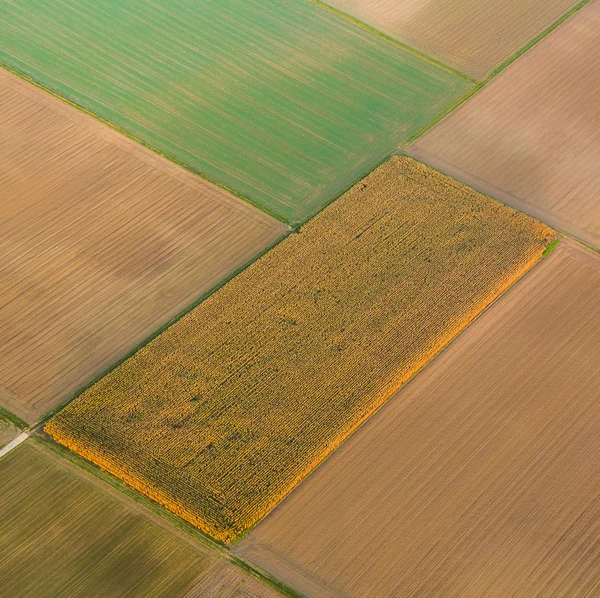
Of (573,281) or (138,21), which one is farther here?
(138,21)

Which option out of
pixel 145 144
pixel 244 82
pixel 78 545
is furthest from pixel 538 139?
pixel 78 545

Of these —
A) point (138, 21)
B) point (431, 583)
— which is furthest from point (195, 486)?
point (138, 21)

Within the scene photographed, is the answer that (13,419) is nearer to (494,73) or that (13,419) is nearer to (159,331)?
(159,331)

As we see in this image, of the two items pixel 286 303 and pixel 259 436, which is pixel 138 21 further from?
pixel 259 436

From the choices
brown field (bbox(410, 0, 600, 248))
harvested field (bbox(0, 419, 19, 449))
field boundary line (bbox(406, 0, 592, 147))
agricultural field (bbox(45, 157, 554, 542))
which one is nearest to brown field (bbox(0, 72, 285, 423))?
harvested field (bbox(0, 419, 19, 449))

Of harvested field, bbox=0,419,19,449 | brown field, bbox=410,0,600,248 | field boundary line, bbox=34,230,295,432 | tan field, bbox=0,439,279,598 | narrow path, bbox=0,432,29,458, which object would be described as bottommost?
tan field, bbox=0,439,279,598

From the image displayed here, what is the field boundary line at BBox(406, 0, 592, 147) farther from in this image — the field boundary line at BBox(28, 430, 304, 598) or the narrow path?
the narrow path

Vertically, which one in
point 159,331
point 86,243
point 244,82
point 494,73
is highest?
point 244,82
